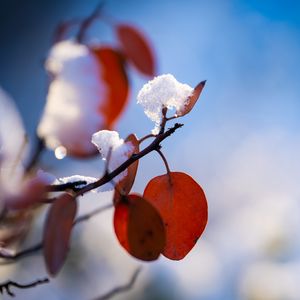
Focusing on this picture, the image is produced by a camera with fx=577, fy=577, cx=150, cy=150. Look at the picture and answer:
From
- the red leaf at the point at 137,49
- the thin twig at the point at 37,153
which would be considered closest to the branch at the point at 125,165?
the thin twig at the point at 37,153

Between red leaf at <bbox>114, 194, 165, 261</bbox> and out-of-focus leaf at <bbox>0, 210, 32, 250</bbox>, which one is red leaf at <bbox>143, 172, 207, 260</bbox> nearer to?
red leaf at <bbox>114, 194, 165, 261</bbox>

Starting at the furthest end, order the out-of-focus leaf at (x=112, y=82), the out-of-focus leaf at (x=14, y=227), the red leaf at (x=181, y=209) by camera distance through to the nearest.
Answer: the out-of-focus leaf at (x=14, y=227)
the out-of-focus leaf at (x=112, y=82)
the red leaf at (x=181, y=209)

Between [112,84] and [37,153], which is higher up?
[112,84]

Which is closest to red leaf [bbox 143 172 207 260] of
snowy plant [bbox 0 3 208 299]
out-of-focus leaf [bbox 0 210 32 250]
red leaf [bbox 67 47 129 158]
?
snowy plant [bbox 0 3 208 299]

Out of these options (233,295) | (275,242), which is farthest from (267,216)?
(233,295)

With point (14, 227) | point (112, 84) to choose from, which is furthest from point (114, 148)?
point (14, 227)

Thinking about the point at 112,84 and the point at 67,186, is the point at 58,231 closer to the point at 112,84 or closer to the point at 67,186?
the point at 67,186

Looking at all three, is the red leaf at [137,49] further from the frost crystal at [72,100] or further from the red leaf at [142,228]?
the red leaf at [142,228]
